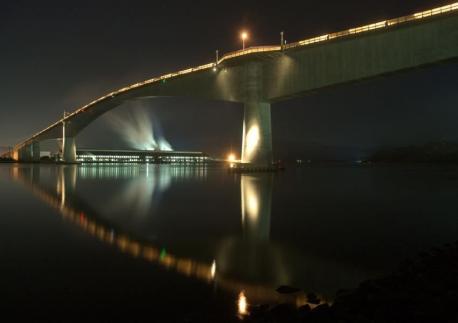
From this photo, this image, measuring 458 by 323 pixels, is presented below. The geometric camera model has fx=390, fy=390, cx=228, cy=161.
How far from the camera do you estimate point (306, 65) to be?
117 ft

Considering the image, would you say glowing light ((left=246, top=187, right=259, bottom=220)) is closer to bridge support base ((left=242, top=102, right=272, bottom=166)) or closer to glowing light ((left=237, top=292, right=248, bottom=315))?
glowing light ((left=237, top=292, right=248, bottom=315))

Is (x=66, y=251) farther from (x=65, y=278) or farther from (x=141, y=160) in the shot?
(x=141, y=160)

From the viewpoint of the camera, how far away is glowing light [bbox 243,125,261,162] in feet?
130

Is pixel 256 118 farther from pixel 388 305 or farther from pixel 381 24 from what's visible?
pixel 388 305

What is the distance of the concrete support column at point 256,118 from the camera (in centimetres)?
3956

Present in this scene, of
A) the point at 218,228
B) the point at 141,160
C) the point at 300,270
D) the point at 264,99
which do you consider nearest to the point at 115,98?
the point at 264,99

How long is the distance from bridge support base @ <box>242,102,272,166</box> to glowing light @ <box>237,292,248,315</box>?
3463 centimetres

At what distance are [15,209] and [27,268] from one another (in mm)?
8366

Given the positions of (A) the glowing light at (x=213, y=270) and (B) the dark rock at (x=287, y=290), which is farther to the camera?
(A) the glowing light at (x=213, y=270)

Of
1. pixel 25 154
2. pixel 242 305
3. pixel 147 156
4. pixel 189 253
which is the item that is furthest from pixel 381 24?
pixel 147 156

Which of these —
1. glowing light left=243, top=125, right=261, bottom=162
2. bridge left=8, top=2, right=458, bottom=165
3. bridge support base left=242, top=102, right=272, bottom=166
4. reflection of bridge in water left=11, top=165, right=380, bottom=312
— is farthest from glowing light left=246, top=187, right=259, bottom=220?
bridge support base left=242, top=102, right=272, bottom=166

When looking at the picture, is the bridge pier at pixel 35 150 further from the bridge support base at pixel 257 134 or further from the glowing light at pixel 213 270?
the glowing light at pixel 213 270

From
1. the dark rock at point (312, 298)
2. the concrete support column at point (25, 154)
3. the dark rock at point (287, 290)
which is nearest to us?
the dark rock at point (312, 298)

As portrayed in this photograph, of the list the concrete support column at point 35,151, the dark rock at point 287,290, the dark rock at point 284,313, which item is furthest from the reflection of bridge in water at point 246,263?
the concrete support column at point 35,151
